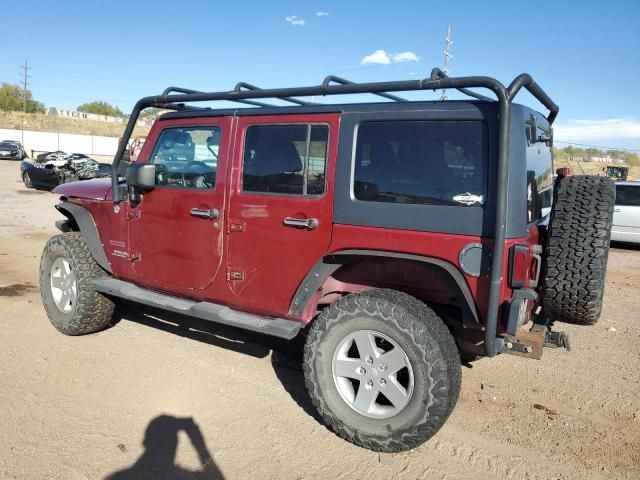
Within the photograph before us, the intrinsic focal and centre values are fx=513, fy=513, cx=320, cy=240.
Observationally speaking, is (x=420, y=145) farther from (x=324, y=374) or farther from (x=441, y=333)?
(x=324, y=374)

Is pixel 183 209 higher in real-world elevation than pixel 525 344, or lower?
higher

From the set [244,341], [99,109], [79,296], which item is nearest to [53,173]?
[79,296]

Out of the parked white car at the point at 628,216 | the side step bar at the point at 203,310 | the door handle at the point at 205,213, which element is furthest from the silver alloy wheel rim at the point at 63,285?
the parked white car at the point at 628,216

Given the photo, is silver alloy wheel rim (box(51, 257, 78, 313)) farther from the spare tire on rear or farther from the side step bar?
the spare tire on rear

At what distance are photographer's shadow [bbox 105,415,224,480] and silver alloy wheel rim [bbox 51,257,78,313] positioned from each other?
196 cm

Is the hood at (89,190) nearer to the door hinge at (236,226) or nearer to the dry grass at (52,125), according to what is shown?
the door hinge at (236,226)

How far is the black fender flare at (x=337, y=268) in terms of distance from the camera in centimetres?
292

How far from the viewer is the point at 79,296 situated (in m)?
4.64

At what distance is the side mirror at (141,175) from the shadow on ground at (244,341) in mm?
1622

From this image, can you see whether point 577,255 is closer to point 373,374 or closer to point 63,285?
point 373,374

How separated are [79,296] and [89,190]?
1000 mm

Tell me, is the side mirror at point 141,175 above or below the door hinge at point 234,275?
above

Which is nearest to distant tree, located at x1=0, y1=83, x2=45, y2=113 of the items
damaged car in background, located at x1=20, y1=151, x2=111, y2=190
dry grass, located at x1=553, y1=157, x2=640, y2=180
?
damaged car in background, located at x1=20, y1=151, x2=111, y2=190

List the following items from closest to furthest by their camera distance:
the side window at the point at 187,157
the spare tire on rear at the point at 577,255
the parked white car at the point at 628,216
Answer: the spare tire on rear at the point at 577,255, the side window at the point at 187,157, the parked white car at the point at 628,216
